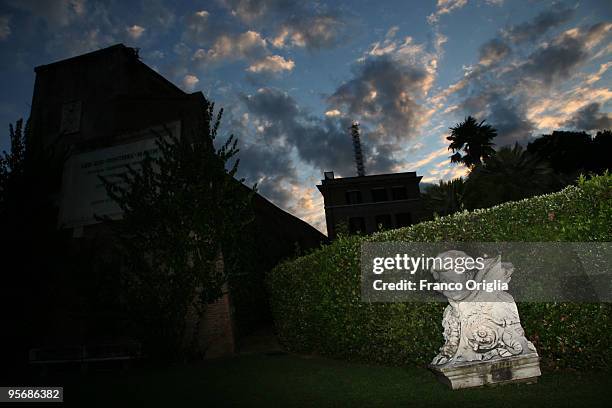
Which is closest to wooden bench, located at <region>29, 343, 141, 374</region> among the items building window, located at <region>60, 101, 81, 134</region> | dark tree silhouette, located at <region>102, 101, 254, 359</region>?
dark tree silhouette, located at <region>102, 101, 254, 359</region>

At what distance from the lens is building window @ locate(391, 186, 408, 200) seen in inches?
1604

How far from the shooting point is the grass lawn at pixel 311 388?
4.66m

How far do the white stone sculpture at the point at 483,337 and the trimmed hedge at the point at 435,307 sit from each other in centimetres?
63

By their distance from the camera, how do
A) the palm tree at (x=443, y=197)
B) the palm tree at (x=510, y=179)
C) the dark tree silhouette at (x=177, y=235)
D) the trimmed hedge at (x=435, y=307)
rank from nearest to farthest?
the trimmed hedge at (x=435, y=307) → the dark tree silhouette at (x=177, y=235) → the palm tree at (x=510, y=179) → the palm tree at (x=443, y=197)

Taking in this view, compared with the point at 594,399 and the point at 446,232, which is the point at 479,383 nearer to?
the point at 594,399

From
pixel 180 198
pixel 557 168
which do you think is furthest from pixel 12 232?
pixel 557 168

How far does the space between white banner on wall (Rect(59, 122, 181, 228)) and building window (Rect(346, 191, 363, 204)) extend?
30179 millimetres

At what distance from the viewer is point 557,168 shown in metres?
45.8

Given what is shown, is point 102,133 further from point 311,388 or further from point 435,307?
point 435,307

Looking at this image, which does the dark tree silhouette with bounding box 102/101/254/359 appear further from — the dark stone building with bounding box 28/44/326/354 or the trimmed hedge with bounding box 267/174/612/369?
the trimmed hedge with bounding box 267/174/612/369

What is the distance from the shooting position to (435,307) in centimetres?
651

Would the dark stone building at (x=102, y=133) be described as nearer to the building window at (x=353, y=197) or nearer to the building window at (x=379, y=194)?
the building window at (x=353, y=197)

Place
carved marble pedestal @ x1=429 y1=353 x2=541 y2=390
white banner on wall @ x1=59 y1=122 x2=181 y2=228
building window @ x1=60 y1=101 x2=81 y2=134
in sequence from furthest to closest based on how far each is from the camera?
building window @ x1=60 y1=101 x2=81 y2=134
white banner on wall @ x1=59 y1=122 x2=181 y2=228
carved marble pedestal @ x1=429 y1=353 x2=541 y2=390

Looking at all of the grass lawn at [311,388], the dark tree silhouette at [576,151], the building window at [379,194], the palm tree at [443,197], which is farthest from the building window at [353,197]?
the grass lawn at [311,388]
